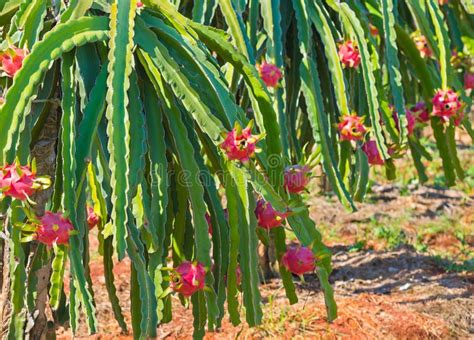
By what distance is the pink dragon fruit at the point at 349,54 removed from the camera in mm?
2770

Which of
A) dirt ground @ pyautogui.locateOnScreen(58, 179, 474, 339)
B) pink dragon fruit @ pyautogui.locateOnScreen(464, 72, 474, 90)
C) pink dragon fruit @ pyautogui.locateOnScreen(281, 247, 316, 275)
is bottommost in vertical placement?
dirt ground @ pyautogui.locateOnScreen(58, 179, 474, 339)

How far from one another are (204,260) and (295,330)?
1265 mm

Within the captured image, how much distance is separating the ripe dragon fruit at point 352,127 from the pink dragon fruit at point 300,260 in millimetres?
621

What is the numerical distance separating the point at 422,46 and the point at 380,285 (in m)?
1.36

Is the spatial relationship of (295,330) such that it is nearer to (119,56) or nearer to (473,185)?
(119,56)

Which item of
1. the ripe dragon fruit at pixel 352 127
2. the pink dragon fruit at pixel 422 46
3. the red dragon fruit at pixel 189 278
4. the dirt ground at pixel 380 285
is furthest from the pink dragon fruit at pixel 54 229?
the pink dragon fruit at pixel 422 46

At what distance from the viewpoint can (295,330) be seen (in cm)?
310

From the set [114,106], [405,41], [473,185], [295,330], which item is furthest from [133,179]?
[473,185]

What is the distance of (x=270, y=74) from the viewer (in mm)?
2541

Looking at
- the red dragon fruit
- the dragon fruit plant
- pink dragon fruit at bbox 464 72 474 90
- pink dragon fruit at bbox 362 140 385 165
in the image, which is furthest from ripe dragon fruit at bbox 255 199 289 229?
pink dragon fruit at bbox 464 72 474 90

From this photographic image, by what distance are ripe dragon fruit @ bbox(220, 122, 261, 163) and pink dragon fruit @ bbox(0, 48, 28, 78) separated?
571mm

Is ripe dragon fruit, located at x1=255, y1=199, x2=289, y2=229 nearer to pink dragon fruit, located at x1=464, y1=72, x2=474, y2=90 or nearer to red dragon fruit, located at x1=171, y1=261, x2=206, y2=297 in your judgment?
red dragon fruit, located at x1=171, y1=261, x2=206, y2=297

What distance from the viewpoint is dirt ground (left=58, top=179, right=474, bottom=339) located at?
313cm

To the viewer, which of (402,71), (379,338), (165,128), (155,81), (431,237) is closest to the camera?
(155,81)
